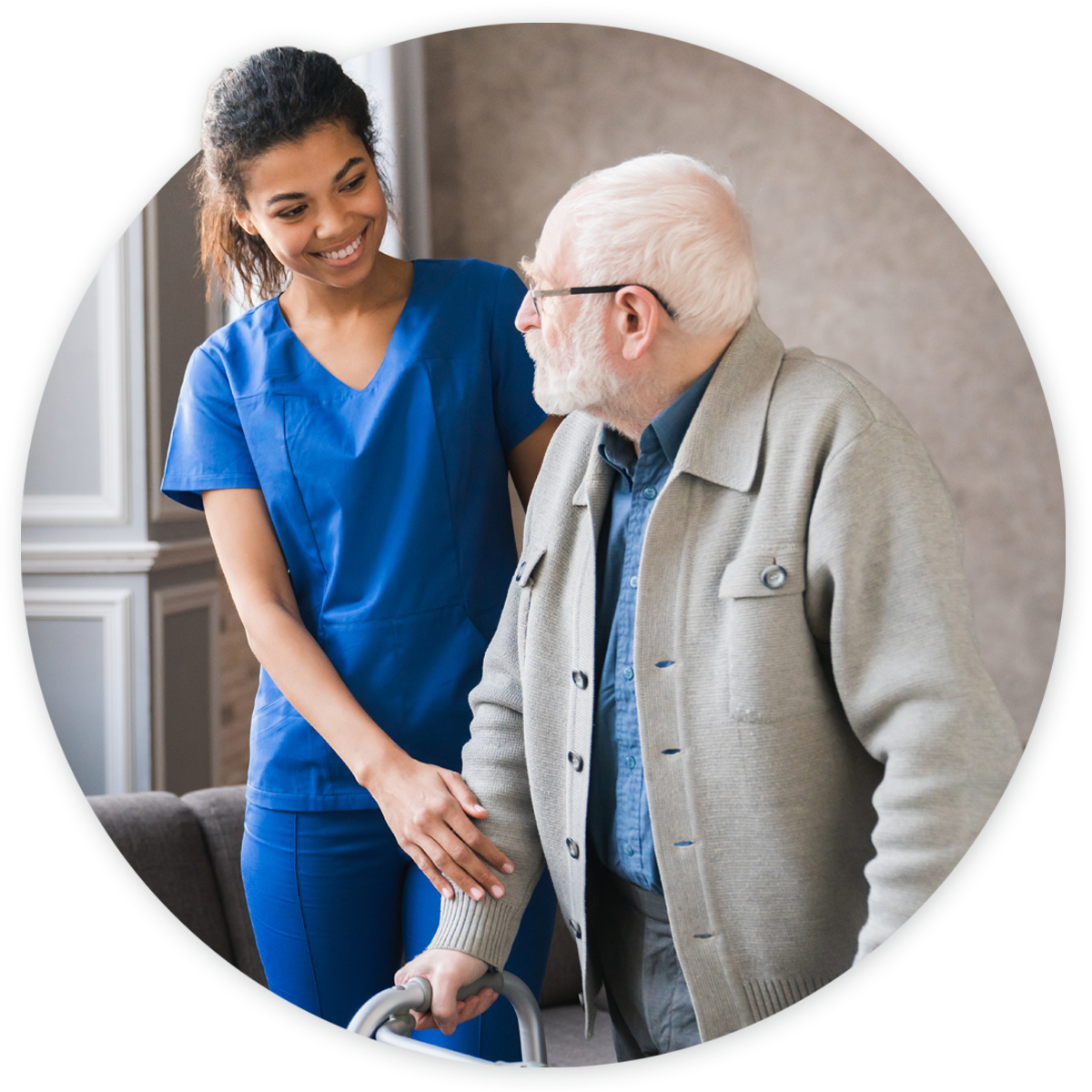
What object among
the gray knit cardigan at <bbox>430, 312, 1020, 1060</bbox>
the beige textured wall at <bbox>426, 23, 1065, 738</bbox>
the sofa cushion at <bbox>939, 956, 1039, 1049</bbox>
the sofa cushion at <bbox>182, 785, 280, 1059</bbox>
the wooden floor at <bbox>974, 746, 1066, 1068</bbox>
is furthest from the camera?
the wooden floor at <bbox>974, 746, 1066, 1068</bbox>

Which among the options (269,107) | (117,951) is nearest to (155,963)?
(117,951)

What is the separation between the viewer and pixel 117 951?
97cm

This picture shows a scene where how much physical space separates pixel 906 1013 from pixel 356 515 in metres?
0.34

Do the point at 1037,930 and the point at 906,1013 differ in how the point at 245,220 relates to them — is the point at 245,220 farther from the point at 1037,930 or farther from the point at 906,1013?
the point at 1037,930

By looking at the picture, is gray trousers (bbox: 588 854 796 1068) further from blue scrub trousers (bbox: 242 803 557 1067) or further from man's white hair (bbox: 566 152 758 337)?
man's white hair (bbox: 566 152 758 337)

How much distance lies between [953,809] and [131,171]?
1.21 m

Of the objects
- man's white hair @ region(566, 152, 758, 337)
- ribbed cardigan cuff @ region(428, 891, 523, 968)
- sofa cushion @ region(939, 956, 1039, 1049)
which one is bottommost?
sofa cushion @ region(939, 956, 1039, 1049)

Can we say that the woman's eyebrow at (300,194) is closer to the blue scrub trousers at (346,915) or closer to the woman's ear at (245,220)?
the woman's ear at (245,220)

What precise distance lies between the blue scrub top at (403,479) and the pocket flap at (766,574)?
0.16m

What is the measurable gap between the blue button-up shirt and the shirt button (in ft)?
0.22

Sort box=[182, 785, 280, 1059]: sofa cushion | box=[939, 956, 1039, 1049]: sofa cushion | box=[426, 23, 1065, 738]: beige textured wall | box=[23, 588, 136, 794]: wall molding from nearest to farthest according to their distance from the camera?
box=[426, 23, 1065, 738]: beige textured wall
box=[939, 956, 1039, 1049]: sofa cushion
box=[182, 785, 280, 1059]: sofa cushion
box=[23, 588, 136, 794]: wall molding

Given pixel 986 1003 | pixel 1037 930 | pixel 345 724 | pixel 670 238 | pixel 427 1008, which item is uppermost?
pixel 670 238

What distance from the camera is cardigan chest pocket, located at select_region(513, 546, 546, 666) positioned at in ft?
1.67

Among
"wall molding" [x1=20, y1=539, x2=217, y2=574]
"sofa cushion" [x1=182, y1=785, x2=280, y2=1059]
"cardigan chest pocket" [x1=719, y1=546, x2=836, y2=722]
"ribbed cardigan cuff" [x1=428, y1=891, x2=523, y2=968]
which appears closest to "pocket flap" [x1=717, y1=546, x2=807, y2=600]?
"cardigan chest pocket" [x1=719, y1=546, x2=836, y2=722]
